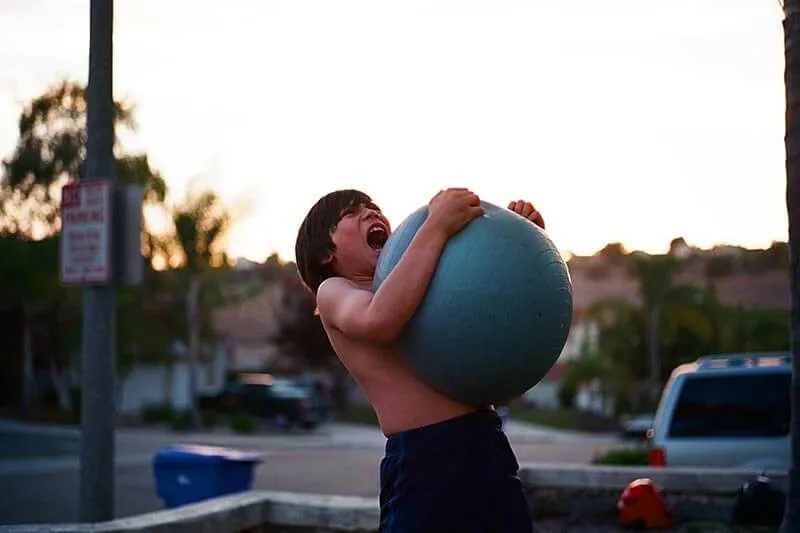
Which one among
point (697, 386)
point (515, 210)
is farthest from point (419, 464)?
point (697, 386)

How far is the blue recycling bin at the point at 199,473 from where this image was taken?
28.0 feet

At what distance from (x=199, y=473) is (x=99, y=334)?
8.95 ft

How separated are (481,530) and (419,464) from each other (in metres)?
0.22

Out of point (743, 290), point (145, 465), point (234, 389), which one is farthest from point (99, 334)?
point (743, 290)

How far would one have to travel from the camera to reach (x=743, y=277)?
7362 cm

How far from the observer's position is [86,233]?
254 inches

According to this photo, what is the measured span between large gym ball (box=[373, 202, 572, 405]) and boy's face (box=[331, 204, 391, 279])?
227 millimetres

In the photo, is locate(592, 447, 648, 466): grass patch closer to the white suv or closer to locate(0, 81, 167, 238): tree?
the white suv

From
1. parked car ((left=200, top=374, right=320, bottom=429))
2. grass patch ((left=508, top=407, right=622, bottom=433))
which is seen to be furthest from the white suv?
grass patch ((left=508, top=407, right=622, bottom=433))

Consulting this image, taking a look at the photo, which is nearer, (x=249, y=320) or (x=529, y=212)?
(x=529, y=212)

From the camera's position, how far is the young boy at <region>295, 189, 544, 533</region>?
2.74m

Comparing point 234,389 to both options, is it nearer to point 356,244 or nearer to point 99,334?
point 99,334

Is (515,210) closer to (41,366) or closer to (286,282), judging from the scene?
(41,366)

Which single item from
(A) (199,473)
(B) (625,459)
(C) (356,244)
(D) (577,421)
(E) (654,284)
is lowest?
(D) (577,421)
